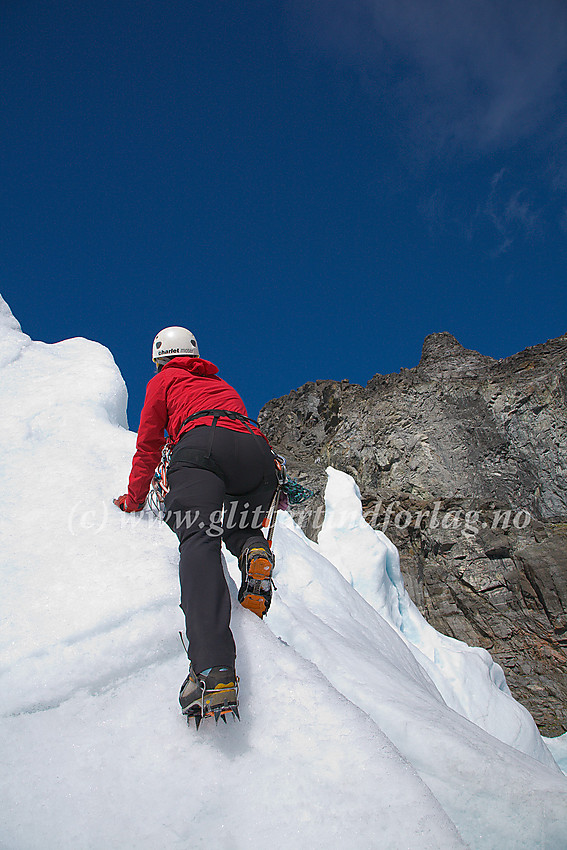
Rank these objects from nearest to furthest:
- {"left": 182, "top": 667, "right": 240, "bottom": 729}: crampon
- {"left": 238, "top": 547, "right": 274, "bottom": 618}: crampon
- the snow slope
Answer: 1. the snow slope
2. {"left": 182, "top": 667, "right": 240, "bottom": 729}: crampon
3. {"left": 238, "top": 547, "right": 274, "bottom": 618}: crampon

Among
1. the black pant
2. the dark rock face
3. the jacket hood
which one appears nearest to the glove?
the black pant

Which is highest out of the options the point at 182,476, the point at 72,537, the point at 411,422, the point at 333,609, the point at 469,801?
the point at 411,422

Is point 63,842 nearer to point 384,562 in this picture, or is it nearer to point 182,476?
point 182,476

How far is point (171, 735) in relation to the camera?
4.52 ft

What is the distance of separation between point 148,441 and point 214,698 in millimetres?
1383

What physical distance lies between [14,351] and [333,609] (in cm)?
360

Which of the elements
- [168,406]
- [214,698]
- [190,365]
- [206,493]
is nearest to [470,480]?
[190,365]

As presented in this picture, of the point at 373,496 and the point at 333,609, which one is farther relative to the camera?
the point at 373,496

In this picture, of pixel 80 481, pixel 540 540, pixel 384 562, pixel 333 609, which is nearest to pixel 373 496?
pixel 540 540

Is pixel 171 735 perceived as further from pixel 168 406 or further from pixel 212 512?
pixel 168 406

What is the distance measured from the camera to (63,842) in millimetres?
1117

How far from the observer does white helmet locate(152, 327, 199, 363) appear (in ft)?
9.13

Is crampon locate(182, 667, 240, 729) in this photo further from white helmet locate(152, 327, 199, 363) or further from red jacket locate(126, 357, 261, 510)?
white helmet locate(152, 327, 199, 363)

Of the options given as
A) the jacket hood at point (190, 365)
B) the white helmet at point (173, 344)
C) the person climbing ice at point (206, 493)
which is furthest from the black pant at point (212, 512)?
the white helmet at point (173, 344)
